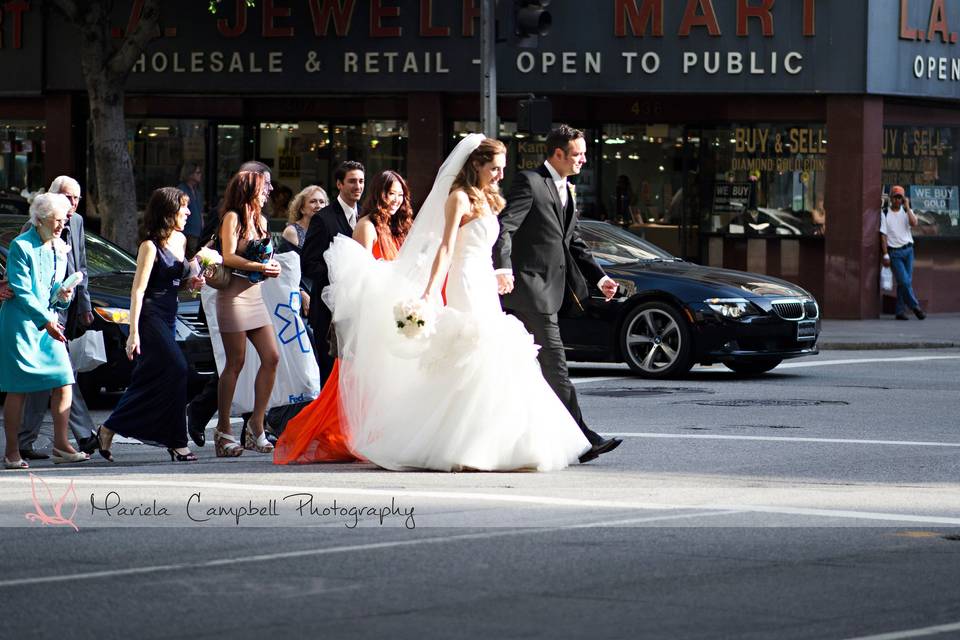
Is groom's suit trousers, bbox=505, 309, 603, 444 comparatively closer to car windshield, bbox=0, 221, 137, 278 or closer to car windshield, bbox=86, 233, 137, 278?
car windshield, bbox=0, 221, 137, 278

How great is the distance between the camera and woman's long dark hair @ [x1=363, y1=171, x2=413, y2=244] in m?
11.5

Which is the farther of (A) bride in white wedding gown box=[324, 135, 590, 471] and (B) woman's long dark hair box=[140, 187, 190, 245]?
(B) woman's long dark hair box=[140, 187, 190, 245]

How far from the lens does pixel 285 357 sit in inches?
472

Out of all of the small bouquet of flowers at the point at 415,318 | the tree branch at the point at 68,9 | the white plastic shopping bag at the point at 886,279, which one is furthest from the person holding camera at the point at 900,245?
the small bouquet of flowers at the point at 415,318

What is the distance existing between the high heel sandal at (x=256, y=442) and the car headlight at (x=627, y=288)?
6162mm

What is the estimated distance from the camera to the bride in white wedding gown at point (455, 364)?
33.6ft

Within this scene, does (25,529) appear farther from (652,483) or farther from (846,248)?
(846,248)

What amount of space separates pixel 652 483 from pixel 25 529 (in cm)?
341

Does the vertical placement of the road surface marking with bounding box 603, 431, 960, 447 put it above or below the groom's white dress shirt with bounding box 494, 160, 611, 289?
below

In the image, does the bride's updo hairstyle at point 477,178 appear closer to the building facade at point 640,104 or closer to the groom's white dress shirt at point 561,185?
the groom's white dress shirt at point 561,185

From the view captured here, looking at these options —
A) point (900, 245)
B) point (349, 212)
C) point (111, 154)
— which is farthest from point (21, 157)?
point (349, 212)

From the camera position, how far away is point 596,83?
1028 inches

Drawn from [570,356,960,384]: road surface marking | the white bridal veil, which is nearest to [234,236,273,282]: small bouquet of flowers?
the white bridal veil

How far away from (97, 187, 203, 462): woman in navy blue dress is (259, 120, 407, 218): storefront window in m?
16.3
